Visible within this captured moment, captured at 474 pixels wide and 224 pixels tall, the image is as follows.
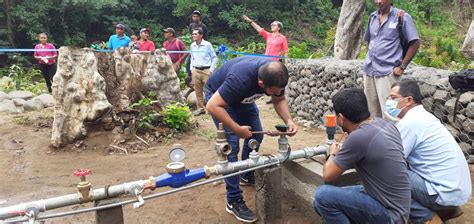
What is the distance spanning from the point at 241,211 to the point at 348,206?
109cm

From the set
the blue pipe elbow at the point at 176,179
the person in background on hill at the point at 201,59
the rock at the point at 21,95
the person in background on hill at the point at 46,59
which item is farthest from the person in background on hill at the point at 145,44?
the blue pipe elbow at the point at 176,179

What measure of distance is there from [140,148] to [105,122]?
66 centimetres

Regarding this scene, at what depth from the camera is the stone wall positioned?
488 cm

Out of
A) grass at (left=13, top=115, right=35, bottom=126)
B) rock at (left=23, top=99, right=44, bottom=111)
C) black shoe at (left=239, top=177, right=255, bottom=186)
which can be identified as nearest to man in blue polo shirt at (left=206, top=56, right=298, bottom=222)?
black shoe at (left=239, top=177, right=255, bottom=186)

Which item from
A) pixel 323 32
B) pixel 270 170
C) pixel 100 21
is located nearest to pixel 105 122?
pixel 270 170

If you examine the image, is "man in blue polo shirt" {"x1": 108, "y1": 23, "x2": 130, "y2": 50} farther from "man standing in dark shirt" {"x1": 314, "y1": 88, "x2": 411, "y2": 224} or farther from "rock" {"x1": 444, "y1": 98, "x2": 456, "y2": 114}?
"man standing in dark shirt" {"x1": 314, "y1": 88, "x2": 411, "y2": 224}

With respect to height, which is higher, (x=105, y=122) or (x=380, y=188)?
(x=380, y=188)

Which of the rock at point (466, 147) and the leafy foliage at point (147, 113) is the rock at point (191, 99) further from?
the rock at point (466, 147)

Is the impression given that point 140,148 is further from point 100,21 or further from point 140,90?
point 100,21

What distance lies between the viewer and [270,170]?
10.7ft

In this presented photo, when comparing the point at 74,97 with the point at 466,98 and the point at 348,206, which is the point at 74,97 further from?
the point at 466,98

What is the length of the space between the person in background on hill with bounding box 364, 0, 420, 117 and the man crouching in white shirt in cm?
170

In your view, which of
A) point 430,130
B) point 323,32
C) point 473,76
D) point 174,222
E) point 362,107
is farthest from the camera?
point 323,32

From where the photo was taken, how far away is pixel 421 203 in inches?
112
